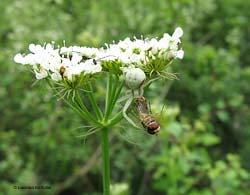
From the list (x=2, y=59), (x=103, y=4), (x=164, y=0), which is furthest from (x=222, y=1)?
(x=2, y=59)

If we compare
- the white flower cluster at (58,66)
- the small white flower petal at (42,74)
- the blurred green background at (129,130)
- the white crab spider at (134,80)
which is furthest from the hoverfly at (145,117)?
the blurred green background at (129,130)

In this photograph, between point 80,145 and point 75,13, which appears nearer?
point 80,145

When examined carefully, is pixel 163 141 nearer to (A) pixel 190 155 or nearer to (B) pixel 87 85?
(A) pixel 190 155

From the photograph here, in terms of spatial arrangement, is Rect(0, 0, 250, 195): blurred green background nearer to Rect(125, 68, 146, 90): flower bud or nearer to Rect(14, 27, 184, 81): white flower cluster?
Rect(14, 27, 184, 81): white flower cluster

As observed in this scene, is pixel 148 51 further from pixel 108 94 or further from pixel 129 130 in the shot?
pixel 129 130

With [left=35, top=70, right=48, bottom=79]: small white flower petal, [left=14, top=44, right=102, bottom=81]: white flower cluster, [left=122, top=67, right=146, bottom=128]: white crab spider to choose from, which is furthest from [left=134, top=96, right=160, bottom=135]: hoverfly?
[left=35, top=70, right=48, bottom=79]: small white flower petal

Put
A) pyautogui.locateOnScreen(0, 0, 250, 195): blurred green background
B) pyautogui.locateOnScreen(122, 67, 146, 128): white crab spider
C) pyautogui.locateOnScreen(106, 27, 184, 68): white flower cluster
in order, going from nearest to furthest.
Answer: pyautogui.locateOnScreen(122, 67, 146, 128): white crab spider → pyautogui.locateOnScreen(106, 27, 184, 68): white flower cluster → pyautogui.locateOnScreen(0, 0, 250, 195): blurred green background

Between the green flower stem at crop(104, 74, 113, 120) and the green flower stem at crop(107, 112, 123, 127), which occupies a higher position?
the green flower stem at crop(104, 74, 113, 120)
